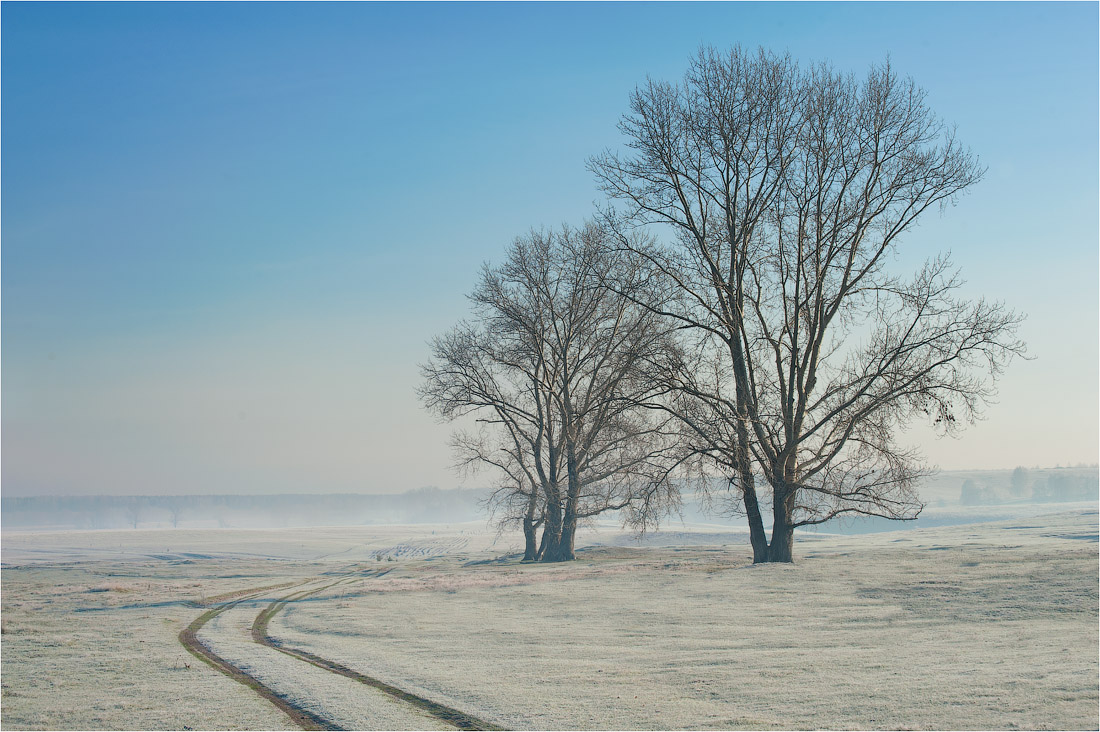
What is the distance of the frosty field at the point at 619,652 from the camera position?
10.4 m

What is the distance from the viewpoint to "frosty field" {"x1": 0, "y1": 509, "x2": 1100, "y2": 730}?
1036 centimetres

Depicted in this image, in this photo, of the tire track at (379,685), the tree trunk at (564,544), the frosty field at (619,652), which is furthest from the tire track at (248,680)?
the tree trunk at (564,544)

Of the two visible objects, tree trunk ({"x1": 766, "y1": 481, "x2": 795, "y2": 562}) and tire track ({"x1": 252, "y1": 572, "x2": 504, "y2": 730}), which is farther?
tree trunk ({"x1": 766, "y1": 481, "x2": 795, "y2": 562})

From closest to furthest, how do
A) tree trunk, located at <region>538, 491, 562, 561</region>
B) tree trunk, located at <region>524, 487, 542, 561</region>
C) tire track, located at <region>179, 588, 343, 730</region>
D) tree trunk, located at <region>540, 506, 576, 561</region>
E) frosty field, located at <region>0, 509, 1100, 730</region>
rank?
frosty field, located at <region>0, 509, 1100, 730</region>
tire track, located at <region>179, 588, 343, 730</region>
tree trunk, located at <region>538, 491, 562, 561</region>
tree trunk, located at <region>540, 506, 576, 561</region>
tree trunk, located at <region>524, 487, 542, 561</region>

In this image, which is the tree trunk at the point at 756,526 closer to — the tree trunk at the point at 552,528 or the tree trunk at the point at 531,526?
the tree trunk at the point at 552,528

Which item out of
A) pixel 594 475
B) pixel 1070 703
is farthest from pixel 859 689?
pixel 594 475

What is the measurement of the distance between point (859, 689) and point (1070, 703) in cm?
264

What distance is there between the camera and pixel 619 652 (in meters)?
15.0

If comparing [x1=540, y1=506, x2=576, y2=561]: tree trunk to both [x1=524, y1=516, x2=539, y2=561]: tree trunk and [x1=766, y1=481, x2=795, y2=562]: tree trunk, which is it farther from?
[x1=766, y1=481, x2=795, y2=562]: tree trunk

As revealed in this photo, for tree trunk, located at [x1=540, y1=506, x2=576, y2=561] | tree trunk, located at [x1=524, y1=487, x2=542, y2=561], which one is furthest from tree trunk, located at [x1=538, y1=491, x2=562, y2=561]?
tree trunk, located at [x1=524, y1=487, x2=542, y2=561]

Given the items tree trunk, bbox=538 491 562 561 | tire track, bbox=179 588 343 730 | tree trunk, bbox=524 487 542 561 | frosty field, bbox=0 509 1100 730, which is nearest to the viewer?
frosty field, bbox=0 509 1100 730

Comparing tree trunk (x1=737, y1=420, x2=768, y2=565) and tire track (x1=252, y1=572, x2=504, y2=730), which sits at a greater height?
tree trunk (x1=737, y1=420, x2=768, y2=565)

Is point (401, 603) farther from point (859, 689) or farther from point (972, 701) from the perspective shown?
point (972, 701)

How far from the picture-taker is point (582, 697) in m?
11.5
